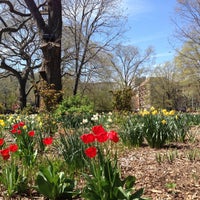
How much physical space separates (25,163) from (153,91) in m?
38.0

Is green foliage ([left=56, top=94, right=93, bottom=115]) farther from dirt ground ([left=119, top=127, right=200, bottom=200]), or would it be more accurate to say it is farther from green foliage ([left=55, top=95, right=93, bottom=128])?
dirt ground ([left=119, top=127, right=200, bottom=200])

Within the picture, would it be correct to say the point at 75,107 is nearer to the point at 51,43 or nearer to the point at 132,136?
the point at 51,43

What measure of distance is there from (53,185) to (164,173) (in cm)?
130

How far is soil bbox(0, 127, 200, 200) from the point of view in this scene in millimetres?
2643

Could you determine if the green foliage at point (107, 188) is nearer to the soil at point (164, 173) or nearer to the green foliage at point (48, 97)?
the soil at point (164, 173)

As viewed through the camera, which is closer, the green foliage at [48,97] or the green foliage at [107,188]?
the green foliage at [107,188]

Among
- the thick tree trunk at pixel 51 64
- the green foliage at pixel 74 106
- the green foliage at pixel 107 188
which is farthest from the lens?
the thick tree trunk at pixel 51 64

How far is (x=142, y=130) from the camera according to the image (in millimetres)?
5109

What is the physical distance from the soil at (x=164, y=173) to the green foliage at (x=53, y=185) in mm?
228

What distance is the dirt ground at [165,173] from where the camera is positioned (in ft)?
8.66

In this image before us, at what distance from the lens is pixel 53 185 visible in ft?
8.51

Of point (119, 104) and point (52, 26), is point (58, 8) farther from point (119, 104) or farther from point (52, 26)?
point (119, 104)

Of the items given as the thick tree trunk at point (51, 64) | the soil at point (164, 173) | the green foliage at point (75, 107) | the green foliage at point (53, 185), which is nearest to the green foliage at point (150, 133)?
the soil at point (164, 173)

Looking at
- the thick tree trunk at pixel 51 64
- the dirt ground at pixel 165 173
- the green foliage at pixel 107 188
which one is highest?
the thick tree trunk at pixel 51 64
